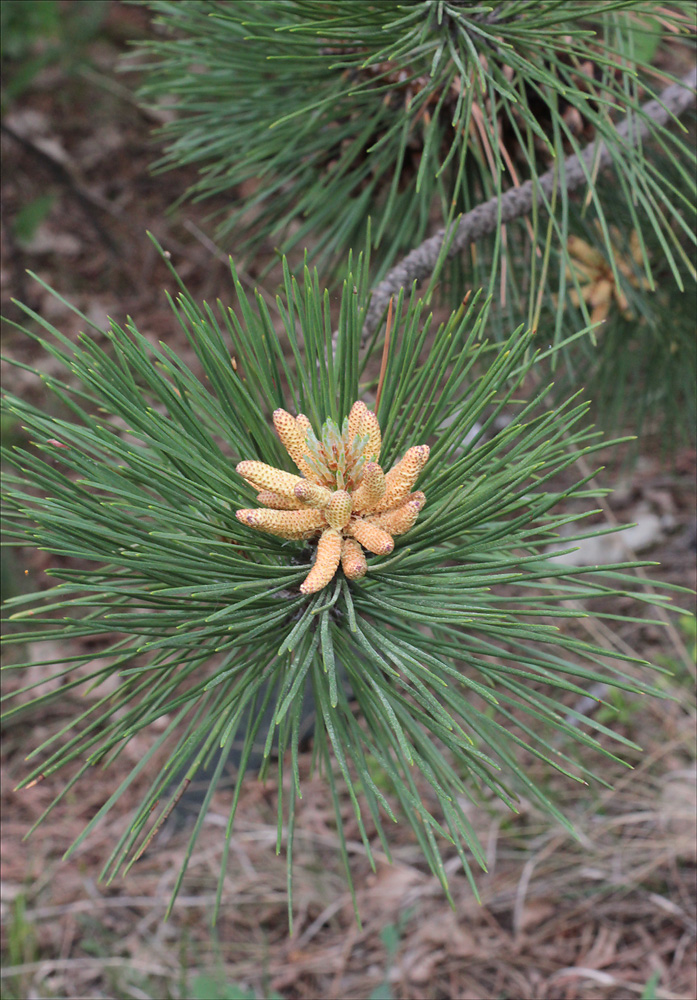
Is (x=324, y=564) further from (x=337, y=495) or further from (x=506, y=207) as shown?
(x=506, y=207)

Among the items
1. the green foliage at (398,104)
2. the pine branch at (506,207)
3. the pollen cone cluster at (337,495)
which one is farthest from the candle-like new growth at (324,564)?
the green foliage at (398,104)

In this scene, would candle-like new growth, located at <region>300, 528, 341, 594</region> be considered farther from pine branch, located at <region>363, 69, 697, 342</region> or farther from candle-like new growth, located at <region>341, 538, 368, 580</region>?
pine branch, located at <region>363, 69, 697, 342</region>

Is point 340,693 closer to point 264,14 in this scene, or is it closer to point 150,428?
point 150,428

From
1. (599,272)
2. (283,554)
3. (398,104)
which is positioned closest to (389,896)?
(283,554)

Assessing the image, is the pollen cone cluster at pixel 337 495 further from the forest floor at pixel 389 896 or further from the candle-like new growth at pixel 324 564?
the forest floor at pixel 389 896

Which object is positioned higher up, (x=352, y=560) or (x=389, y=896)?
(x=352, y=560)

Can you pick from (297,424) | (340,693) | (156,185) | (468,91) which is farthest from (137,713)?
(156,185)
